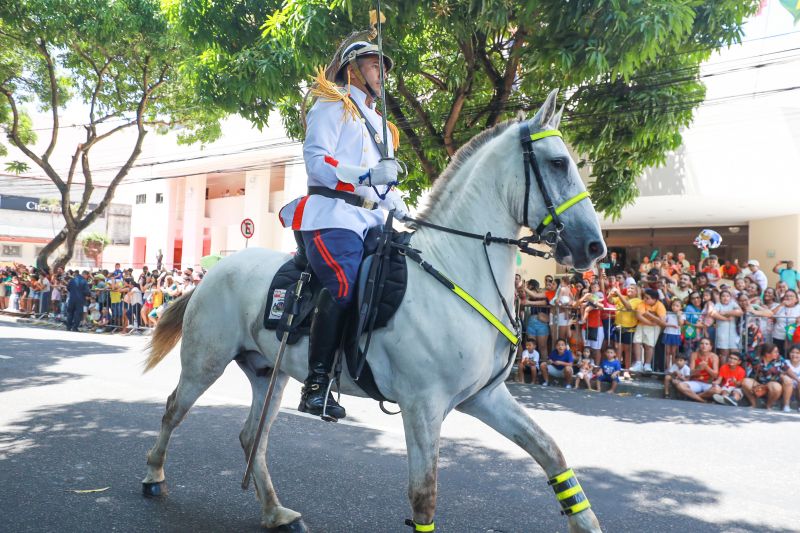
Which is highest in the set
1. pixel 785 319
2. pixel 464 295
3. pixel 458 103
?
pixel 458 103

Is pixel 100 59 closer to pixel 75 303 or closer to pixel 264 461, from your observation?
pixel 75 303

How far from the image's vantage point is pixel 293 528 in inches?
158

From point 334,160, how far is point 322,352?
→ 3.45 ft

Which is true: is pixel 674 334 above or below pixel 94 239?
below

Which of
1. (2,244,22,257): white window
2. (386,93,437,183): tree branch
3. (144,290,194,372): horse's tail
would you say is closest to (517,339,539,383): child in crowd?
(386,93,437,183): tree branch

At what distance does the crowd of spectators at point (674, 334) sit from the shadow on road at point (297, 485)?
5.02 metres

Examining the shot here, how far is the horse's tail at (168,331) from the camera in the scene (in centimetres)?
512

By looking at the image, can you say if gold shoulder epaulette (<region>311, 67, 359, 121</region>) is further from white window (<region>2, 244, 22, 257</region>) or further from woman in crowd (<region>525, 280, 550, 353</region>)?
white window (<region>2, 244, 22, 257</region>)

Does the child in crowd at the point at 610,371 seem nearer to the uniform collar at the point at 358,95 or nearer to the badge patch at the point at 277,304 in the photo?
the badge patch at the point at 277,304

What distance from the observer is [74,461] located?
17.6 feet

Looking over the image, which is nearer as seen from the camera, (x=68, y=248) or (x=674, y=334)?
(x=674, y=334)

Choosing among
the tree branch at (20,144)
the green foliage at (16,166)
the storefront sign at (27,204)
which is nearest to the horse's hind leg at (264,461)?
the tree branch at (20,144)

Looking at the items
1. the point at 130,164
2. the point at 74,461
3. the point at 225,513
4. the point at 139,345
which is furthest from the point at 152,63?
the point at 225,513

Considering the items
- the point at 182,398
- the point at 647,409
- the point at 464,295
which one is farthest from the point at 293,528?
the point at 647,409
